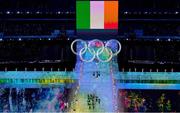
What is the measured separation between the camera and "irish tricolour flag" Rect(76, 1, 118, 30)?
36.8ft

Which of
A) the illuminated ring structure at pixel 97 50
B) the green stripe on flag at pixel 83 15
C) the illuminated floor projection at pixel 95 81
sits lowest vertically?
the illuminated floor projection at pixel 95 81

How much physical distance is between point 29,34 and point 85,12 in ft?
13.9

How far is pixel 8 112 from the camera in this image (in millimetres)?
10391

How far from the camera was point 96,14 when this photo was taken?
1127 cm

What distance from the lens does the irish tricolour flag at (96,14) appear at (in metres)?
11.2

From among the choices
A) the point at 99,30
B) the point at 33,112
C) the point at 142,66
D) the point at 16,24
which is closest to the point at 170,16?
the point at 142,66

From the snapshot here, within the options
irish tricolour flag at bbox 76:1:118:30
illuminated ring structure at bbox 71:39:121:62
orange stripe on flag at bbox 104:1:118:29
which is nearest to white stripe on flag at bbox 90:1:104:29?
irish tricolour flag at bbox 76:1:118:30

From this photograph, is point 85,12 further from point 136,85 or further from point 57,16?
point 57,16

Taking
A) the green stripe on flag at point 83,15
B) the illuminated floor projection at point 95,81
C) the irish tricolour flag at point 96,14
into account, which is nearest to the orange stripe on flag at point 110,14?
the irish tricolour flag at point 96,14

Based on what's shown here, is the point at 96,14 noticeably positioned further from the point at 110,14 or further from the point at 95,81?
the point at 95,81

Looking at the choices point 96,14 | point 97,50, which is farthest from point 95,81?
point 96,14

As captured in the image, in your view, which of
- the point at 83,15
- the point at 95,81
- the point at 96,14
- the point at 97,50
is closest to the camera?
the point at 95,81

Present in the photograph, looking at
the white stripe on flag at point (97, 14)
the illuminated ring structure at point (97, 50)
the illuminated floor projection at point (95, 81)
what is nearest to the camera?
the illuminated floor projection at point (95, 81)

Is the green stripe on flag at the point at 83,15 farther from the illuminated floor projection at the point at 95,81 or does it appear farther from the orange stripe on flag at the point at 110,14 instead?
the illuminated floor projection at the point at 95,81
